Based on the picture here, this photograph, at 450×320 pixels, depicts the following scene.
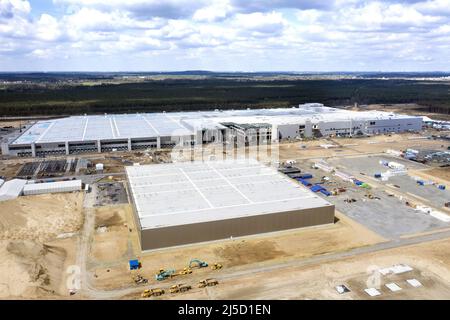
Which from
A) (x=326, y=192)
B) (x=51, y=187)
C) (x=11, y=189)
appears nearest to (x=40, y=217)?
(x=51, y=187)

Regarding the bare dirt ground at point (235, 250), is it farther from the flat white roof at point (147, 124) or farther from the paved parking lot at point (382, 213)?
the flat white roof at point (147, 124)

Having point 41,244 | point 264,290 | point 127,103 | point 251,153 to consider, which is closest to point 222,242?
point 264,290

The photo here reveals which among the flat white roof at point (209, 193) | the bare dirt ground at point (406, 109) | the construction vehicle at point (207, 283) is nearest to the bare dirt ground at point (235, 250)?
the construction vehicle at point (207, 283)

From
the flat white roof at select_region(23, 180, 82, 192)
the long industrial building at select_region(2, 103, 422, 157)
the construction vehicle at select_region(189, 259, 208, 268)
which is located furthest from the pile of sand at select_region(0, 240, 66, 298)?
the long industrial building at select_region(2, 103, 422, 157)

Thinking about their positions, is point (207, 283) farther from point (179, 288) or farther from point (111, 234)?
point (111, 234)

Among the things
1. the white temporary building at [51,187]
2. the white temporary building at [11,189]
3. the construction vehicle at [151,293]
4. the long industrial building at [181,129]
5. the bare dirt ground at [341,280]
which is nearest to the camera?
the construction vehicle at [151,293]

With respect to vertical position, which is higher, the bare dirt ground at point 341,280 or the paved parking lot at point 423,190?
the paved parking lot at point 423,190

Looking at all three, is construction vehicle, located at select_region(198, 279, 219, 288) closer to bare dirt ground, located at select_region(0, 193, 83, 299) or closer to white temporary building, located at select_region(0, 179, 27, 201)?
bare dirt ground, located at select_region(0, 193, 83, 299)
